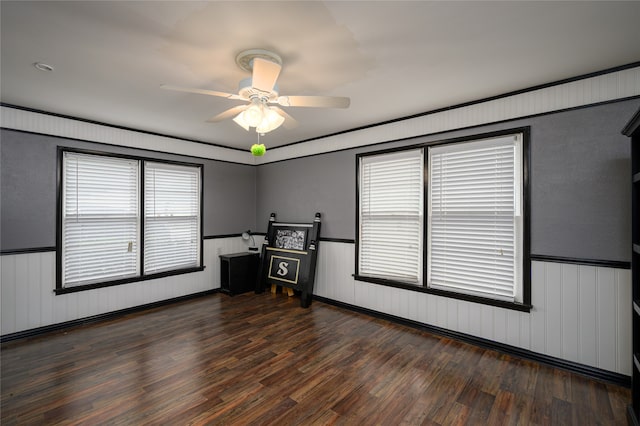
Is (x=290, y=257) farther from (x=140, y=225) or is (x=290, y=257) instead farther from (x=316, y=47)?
(x=316, y=47)

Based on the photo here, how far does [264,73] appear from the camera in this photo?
6.24ft

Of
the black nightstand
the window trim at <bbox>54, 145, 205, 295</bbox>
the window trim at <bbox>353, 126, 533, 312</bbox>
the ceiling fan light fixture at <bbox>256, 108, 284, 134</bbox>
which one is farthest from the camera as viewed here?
the black nightstand

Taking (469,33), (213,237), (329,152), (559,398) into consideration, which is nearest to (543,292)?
(559,398)

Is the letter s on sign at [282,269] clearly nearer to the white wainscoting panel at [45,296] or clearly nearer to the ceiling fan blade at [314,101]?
the white wainscoting panel at [45,296]

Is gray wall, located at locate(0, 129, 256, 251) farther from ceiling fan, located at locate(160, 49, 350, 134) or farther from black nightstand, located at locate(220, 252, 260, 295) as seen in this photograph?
ceiling fan, located at locate(160, 49, 350, 134)

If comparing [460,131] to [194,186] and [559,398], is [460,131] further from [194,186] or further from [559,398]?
[194,186]

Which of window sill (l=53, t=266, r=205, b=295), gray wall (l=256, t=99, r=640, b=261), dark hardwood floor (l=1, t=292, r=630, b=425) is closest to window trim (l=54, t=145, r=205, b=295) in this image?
window sill (l=53, t=266, r=205, b=295)

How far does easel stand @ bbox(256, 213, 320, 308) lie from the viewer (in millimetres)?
4559

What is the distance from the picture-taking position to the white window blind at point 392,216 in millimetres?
3676

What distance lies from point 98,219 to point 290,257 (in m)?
2.70

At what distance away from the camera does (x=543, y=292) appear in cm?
277

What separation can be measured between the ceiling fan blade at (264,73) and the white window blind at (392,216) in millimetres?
2256

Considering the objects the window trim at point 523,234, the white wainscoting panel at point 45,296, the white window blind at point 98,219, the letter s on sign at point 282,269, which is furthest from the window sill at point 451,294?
the white window blind at point 98,219

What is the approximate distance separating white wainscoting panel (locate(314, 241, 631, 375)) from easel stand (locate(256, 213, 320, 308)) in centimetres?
169
